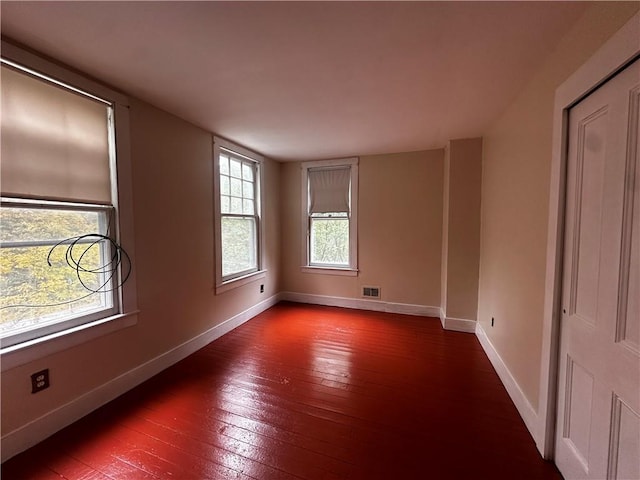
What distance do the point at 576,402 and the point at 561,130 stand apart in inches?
55.1

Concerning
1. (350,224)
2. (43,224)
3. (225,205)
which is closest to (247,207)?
(225,205)

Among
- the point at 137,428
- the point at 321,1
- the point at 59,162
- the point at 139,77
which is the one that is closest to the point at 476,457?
the point at 137,428

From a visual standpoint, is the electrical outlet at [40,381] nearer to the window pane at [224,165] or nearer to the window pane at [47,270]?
the window pane at [47,270]

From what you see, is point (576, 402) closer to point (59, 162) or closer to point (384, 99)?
point (384, 99)

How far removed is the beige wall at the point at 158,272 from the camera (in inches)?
70.5

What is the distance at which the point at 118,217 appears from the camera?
2145 millimetres

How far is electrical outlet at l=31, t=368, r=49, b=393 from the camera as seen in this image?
169 centimetres

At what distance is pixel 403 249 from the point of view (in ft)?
13.4

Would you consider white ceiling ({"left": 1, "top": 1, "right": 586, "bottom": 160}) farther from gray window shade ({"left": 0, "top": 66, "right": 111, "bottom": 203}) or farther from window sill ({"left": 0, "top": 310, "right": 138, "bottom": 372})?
window sill ({"left": 0, "top": 310, "right": 138, "bottom": 372})

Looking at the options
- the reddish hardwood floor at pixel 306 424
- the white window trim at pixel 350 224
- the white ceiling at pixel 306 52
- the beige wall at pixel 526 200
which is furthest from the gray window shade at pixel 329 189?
the reddish hardwood floor at pixel 306 424

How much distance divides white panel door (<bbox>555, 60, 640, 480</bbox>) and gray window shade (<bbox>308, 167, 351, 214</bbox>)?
306 cm

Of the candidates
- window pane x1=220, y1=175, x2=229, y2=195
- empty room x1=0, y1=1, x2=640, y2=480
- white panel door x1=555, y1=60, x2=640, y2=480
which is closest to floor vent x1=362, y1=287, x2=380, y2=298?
empty room x1=0, y1=1, x2=640, y2=480

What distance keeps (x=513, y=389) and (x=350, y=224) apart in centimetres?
280

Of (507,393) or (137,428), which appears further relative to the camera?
(507,393)
